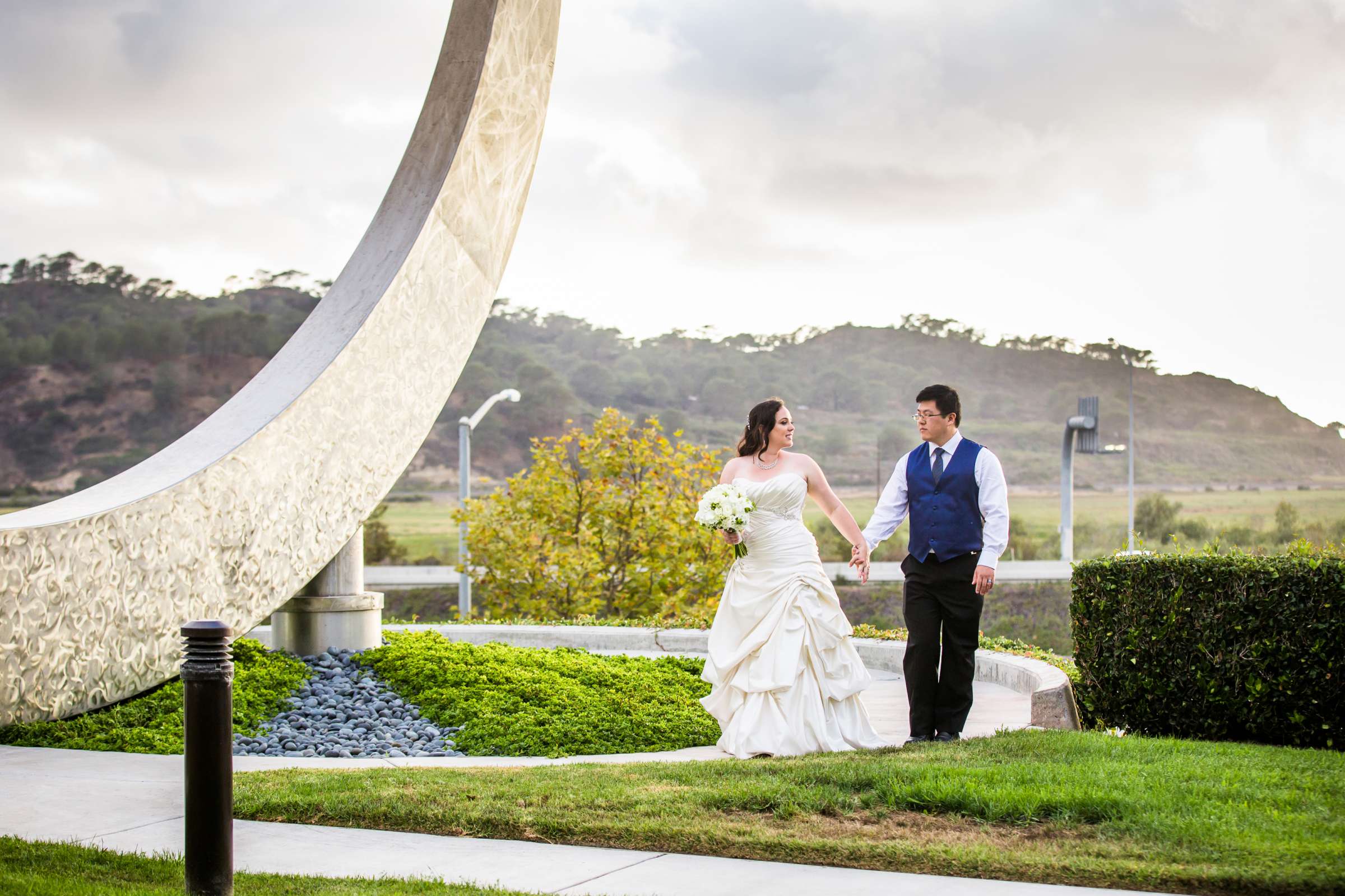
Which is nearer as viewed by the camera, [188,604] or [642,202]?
[188,604]

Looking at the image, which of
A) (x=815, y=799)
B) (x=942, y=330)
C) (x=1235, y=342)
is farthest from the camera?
(x=942, y=330)

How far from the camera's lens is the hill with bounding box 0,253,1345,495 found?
84.6 m

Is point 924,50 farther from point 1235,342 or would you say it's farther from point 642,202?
point 1235,342

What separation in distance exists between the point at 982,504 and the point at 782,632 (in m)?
1.46


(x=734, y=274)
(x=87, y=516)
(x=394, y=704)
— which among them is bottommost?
(x=394, y=704)

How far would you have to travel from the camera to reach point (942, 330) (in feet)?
329

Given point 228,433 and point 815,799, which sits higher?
point 228,433

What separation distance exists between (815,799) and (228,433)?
18.3ft

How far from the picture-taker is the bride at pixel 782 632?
7.37 m

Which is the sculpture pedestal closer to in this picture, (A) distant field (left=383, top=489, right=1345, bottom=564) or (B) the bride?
(B) the bride

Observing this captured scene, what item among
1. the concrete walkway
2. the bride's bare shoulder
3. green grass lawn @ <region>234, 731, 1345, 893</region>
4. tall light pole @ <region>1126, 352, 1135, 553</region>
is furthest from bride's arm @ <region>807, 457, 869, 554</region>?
the concrete walkway

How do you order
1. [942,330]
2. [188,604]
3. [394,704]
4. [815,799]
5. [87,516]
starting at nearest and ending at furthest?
[815,799] < [87,516] < [188,604] < [394,704] < [942,330]

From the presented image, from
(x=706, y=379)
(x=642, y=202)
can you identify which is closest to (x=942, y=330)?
(x=706, y=379)

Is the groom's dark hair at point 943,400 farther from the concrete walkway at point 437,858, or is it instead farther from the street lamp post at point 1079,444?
the street lamp post at point 1079,444
